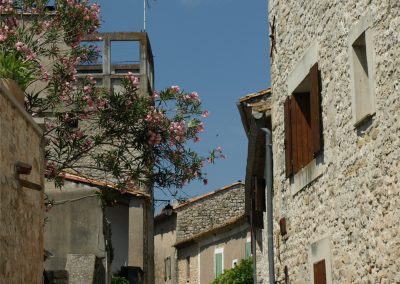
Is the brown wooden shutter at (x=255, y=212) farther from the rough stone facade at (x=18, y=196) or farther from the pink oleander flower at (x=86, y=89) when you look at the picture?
the rough stone facade at (x=18, y=196)

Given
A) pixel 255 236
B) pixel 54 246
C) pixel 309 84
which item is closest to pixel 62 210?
pixel 54 246

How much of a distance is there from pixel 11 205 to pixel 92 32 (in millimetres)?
6814

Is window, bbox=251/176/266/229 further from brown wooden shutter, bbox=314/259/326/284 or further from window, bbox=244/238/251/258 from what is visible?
window, bbox=244/238/251/258

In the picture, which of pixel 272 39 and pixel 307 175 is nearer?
pixel 307 175

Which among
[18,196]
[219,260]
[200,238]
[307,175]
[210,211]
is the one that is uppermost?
[210,211]

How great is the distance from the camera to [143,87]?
29109 mm

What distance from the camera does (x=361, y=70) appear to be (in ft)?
A: 34.4

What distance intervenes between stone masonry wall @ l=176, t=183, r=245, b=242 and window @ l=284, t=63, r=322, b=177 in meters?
27.6

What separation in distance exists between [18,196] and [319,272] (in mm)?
3901

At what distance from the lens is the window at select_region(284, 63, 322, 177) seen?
12133 mm

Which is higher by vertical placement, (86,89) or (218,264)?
(86,89)

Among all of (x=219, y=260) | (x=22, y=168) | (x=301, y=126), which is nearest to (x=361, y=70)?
(x=301, y=126)

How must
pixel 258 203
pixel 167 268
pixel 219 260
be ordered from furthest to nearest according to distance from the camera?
pixel 167 268
pixel 219 260
pixel 258 203

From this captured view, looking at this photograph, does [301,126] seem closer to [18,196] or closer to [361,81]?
[361,81]
